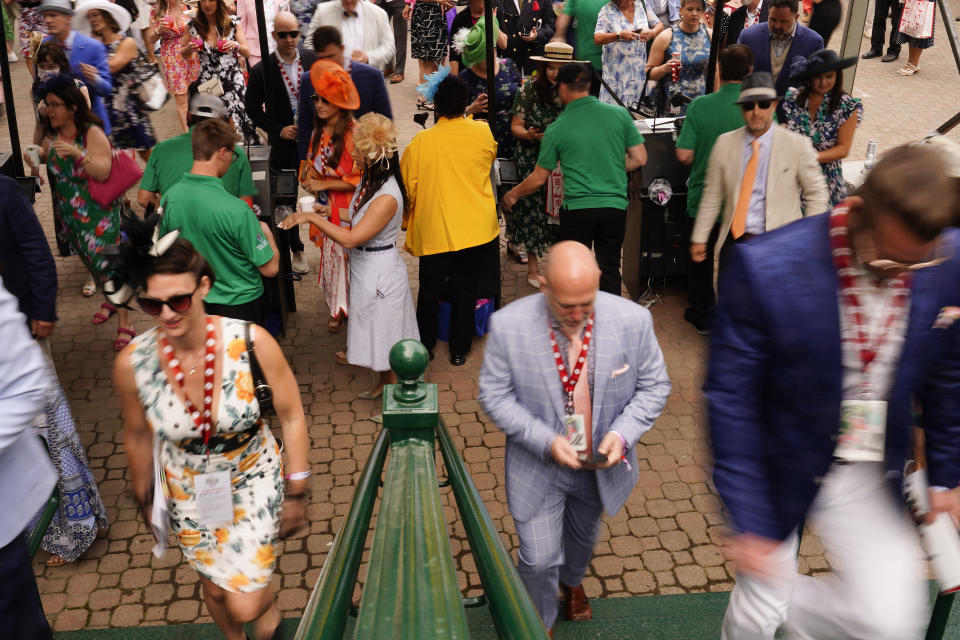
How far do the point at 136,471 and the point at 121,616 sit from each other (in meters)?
1.27

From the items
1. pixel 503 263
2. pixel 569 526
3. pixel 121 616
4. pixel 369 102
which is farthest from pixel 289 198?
pixel 569 526

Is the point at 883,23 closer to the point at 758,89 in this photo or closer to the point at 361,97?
the point at 758,89

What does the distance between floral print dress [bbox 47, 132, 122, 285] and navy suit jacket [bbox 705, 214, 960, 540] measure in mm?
5154

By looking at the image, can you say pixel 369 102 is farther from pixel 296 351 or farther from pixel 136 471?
pixel 136 471

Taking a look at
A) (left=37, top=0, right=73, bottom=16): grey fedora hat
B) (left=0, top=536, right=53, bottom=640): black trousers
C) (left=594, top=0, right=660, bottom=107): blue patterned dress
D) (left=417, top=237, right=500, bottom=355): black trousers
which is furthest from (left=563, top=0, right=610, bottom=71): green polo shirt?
(left=0, top=536, right=53, bottom=640): black trousers

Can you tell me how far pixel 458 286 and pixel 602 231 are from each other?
1.09m

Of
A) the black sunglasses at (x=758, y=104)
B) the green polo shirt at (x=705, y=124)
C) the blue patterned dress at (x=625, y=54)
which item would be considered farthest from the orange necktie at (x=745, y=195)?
the blue patterned dress at (x=625, y=54)

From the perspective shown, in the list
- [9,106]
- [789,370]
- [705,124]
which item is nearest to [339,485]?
[789,370]

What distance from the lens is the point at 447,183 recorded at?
6.12m

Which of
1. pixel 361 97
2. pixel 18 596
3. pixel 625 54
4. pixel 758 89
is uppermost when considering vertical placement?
pixel 625 54

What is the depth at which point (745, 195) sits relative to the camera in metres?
5.96

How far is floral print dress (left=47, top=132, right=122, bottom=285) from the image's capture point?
21.4ft

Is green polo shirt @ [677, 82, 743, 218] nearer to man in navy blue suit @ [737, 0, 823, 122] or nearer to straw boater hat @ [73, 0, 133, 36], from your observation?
man in navy blue suit @ [737, 0, 823, 122]

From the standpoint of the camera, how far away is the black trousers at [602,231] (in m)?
6.50
